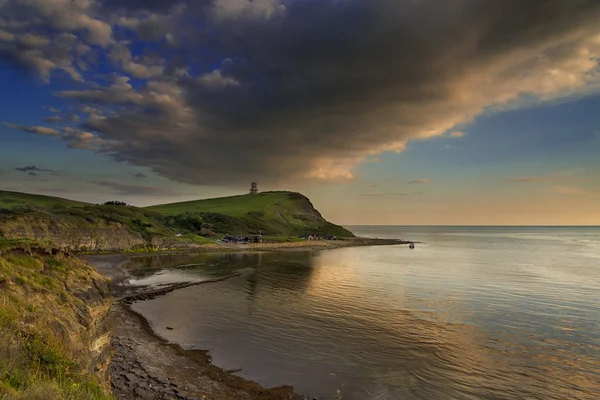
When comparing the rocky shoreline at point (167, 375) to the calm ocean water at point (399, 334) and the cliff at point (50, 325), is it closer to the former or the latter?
the calm ocean water at point (399, 334)

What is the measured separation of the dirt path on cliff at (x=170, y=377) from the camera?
15.8 meters

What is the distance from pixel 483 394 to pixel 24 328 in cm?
2061

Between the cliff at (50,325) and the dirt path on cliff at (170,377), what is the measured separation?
2431 mm

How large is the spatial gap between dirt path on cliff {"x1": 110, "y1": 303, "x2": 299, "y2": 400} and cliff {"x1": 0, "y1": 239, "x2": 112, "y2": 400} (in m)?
2.43

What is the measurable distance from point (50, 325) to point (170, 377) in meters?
8.30

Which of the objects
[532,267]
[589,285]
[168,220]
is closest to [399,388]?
[589,285]

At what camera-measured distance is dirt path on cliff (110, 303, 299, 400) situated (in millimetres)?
15844

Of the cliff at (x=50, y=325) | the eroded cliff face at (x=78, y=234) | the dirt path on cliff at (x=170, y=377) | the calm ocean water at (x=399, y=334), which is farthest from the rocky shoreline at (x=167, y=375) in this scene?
the eroded cliff face at (x=78, y=234)

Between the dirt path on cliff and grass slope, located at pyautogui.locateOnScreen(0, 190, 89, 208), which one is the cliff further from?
grass slope, located at pyautogui.locateOnScreen(0, 190, 89, 208)

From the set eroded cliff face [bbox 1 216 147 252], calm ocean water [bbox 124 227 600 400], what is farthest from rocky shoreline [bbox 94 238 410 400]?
eroded cliff face [bbox 1 216 147 252]

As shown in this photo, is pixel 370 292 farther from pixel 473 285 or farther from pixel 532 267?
pixel 532 267

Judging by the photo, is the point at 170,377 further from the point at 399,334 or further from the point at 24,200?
the point at 24,200

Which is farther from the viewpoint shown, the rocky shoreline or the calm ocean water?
the calm ocean water

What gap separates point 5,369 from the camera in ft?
26.4
